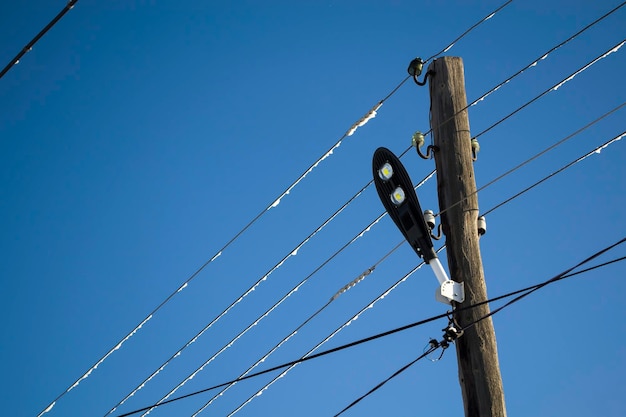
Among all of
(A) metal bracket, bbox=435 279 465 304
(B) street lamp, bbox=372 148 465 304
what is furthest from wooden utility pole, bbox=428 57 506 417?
(B) street lamp, bbox=372 148 465 304

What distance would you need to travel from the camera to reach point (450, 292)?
Result: 5.63m

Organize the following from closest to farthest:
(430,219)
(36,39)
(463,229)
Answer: (36,39) → (463,229) → (430,219)

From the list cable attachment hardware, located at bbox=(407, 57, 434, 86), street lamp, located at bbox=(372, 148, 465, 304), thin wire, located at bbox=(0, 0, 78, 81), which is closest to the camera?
thin wire, located at bbox=(0, 0, 78, 81)

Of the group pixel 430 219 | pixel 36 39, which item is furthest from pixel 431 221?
pixel 36 39

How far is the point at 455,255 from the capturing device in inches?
229

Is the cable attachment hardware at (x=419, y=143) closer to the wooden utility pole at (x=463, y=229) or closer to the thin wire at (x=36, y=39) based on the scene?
the wooden utility pole at (x=463, y=229)

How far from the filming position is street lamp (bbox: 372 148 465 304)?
5.97 meters

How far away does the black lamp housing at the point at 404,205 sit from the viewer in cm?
605

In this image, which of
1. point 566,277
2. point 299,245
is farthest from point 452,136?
point 299,245

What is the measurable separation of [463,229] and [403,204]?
1.87 ft

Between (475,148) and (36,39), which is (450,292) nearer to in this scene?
(475,148)

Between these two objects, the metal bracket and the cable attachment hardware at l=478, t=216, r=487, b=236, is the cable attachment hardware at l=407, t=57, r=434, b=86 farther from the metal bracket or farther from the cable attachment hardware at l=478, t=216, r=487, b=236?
the metal bracket

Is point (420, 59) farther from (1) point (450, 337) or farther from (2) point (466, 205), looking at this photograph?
(1) point (450, 337)

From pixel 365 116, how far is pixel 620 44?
92.5 inches
